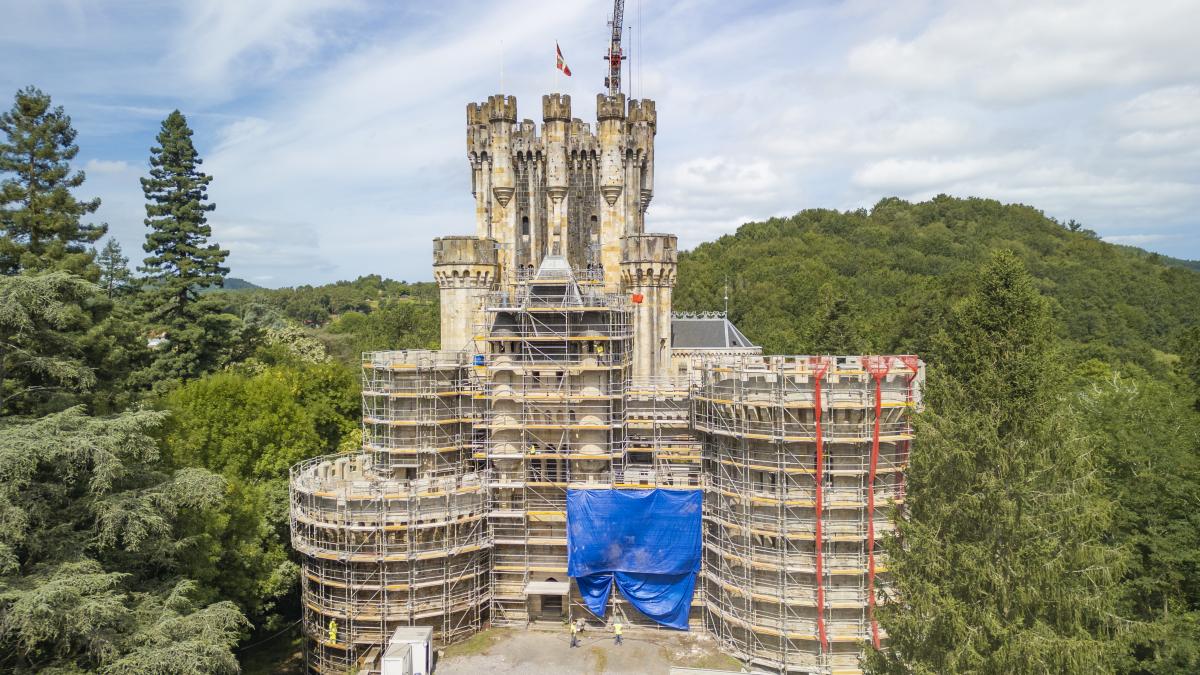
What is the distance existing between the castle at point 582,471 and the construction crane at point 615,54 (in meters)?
17.8

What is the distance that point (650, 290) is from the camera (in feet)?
123

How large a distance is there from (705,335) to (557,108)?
1856 centimetres

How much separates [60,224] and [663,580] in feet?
99.1

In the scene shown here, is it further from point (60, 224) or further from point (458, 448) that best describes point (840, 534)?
point (60, 224)

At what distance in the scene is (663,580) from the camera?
29703 millimetres

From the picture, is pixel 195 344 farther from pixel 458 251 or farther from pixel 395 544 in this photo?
pixel 395 544

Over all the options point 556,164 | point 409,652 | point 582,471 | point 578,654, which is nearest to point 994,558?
point 578,654

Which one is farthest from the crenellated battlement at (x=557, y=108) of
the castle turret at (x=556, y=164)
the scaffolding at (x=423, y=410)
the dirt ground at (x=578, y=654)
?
the dirt ground at (x=578, y=654)

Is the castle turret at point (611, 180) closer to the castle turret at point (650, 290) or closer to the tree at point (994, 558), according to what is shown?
the castle turret at point (650, 290)

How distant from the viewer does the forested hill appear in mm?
63656

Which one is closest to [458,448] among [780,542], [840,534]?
[780,542]

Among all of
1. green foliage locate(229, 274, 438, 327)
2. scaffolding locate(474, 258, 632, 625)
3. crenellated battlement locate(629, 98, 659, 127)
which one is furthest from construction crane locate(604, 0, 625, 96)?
green foliage locate(229, 274, 438, 327)

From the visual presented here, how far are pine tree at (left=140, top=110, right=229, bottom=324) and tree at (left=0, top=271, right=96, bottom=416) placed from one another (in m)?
21.8

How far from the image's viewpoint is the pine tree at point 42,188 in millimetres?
31172
